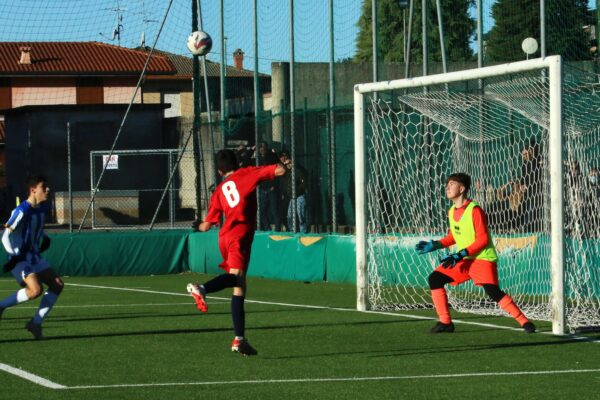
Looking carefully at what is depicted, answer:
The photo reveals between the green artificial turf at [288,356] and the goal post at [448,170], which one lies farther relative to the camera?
the goal post at [448,170]

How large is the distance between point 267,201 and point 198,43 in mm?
3696

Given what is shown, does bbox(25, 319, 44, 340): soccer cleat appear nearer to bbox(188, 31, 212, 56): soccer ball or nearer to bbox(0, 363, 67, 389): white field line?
bbox(0, 363, 67, 389): white field line

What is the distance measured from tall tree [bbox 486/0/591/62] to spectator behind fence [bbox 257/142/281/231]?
783 cm

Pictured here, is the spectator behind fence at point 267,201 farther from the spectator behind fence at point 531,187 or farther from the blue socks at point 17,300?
the blue socks at point 17,300

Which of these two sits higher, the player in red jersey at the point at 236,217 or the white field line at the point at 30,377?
the player in red jersey at the point at 236,217

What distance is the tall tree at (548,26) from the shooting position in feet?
110

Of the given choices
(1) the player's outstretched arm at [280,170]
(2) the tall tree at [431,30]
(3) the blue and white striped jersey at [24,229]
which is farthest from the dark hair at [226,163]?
(2) the tall tree at [431,30]

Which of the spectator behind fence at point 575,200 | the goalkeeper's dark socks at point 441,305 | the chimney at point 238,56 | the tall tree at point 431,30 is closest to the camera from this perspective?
Answer: the goalkeeper's dark socks at point 441,305

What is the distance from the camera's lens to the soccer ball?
86.7 feet

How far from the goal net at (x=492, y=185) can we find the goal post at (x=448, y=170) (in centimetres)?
2

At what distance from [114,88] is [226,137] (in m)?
43.5

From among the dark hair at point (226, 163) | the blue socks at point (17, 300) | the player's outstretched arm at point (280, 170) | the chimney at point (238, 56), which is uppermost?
the chimney at point (238, 56)

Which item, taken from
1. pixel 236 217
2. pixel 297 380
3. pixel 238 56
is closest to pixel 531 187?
pixel 236 217

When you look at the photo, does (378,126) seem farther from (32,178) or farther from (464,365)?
(464,365)
